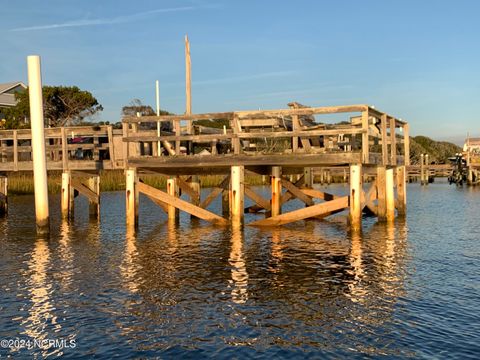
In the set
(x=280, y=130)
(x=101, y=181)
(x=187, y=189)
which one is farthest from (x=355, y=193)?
(x=101, y=181)

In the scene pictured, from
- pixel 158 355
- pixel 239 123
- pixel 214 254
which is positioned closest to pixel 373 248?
pixel 214 254

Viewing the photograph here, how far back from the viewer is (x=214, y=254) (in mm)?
14477

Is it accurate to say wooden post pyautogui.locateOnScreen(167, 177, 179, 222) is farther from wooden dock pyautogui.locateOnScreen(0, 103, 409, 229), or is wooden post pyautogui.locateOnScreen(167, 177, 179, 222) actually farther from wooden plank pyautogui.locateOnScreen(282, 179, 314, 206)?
wooden plank pyautogui.locateOnScreen(282, 179, 314, 206)

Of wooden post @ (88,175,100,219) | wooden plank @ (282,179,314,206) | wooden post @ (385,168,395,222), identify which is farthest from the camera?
wooden post @ (88,175,100,219)

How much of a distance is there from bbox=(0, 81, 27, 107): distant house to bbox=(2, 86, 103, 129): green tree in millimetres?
A: 1428

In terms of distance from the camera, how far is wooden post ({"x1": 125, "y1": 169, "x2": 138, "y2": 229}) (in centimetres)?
1952

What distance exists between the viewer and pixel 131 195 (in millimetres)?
19578

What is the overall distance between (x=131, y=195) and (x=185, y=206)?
193 cm

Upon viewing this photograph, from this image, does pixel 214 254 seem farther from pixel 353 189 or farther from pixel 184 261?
pixel 353 189

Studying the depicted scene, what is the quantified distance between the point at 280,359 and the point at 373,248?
8.76m

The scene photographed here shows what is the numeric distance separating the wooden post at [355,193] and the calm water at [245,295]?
0.60 m

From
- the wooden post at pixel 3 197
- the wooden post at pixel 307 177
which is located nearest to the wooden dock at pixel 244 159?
the wooden post at pixel 307 177

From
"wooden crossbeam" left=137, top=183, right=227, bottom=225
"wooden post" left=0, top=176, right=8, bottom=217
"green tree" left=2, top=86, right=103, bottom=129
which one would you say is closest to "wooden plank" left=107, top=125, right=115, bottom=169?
"wooden crossbeam" left=137, top=183, right=227, bottom=225

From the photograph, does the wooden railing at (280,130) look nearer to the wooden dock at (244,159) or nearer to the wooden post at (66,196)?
the wooden dock at (244,159)
